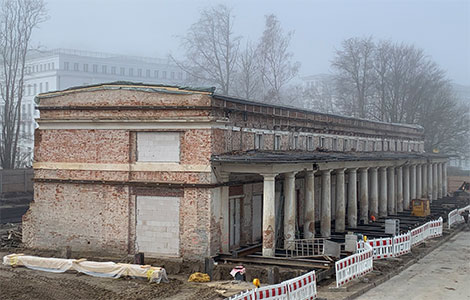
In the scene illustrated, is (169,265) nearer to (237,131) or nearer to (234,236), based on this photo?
(234,236)

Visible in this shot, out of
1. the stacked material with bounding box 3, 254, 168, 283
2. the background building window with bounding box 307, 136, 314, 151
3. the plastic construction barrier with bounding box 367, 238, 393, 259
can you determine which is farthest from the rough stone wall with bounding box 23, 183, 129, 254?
the background building window with bounding box 307, 136, 314, 151

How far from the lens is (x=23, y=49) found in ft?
162

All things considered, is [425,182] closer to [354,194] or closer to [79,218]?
[354,194]

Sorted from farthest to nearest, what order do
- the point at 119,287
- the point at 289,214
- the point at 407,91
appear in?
1. the point at 407,91
2. the point at 289,214
3. the point at 119,287

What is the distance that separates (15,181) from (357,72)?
132ft

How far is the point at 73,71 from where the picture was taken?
81812 mm

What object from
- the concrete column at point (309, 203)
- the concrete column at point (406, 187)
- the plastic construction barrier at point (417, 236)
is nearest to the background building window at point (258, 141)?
the concrete column at point (309, 203)

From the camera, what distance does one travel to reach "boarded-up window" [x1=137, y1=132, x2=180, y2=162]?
22.6m

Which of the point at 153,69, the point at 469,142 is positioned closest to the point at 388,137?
the point at 469,142

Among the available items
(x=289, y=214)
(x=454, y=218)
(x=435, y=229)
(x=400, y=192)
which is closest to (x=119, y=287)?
(x=289, y=214)

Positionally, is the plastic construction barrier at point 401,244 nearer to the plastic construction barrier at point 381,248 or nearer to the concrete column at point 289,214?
the plastic construction barrier at point 381,248

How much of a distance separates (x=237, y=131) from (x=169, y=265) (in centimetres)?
621

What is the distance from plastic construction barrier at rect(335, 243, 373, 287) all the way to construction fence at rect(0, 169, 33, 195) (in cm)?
3088

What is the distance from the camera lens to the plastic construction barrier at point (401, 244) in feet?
79.7
